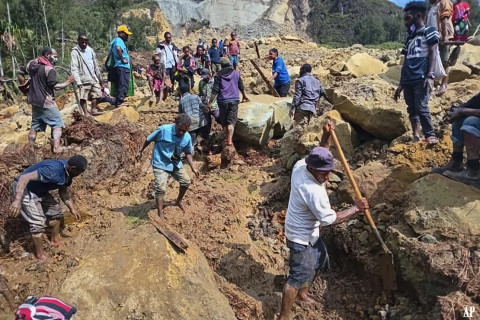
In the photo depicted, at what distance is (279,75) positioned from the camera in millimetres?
8484

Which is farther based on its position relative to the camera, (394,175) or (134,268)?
(394,175)

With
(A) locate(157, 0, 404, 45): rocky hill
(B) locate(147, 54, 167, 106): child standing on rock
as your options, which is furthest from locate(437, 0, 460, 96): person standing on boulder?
(A) locate(157, 0, 404, 45): rocky hill

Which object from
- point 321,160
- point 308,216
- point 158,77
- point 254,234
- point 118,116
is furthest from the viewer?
point 158,77

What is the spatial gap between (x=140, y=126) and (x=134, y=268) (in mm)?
4453

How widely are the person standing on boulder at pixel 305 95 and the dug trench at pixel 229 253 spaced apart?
1135 millimetres

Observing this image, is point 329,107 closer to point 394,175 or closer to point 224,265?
point 394,175

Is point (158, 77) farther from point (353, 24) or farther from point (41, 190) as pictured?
point (353, 24)

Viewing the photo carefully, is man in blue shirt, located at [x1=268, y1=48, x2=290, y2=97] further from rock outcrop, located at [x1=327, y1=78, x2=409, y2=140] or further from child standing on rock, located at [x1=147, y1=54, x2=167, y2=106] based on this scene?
child standing on rock, located at [x1=147, y1=54, x2=167, y2=106]

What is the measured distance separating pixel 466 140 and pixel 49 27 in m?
28.2

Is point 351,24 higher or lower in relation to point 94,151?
higher

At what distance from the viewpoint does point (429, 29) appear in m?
4.25

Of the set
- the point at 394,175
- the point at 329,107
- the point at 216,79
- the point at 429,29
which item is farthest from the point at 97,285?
the point at 329,107

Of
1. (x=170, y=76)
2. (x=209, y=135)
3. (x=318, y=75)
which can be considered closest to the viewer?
(x=209, y=135)

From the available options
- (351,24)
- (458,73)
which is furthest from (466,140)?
(351,24)
